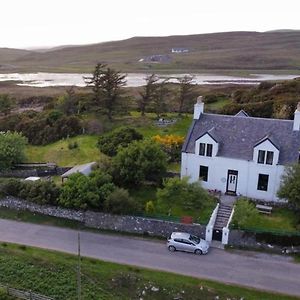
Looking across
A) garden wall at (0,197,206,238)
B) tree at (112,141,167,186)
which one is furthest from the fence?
tree at (112,141,167,186)

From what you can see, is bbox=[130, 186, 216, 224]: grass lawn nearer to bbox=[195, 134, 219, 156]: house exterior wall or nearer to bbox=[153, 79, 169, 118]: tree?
bbox=[195, 134, 219, 156]: house exterior wall

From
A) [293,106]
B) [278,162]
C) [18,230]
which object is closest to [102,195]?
[18,230]

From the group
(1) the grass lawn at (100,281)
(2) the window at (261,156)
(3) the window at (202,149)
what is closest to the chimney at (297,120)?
(2) the window at (261,156)

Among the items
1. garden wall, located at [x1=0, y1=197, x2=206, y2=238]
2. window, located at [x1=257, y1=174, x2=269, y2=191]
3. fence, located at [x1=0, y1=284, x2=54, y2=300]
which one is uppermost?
window, located at [x1=257, y1=174, x2=269, y2=191]

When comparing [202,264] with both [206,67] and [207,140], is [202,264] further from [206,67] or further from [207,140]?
[206,67]

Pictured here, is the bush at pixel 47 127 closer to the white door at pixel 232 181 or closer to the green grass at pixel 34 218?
the green grass at pixel 34 218
